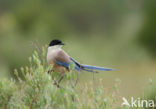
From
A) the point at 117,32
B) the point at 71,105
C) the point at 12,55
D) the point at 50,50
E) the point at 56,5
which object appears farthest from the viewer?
the point at 56,5

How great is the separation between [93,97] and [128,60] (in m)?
16.2

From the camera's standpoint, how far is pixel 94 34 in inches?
1085

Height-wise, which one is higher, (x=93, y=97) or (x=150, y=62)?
(x=93, y=97)

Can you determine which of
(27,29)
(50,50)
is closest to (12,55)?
(27,29)

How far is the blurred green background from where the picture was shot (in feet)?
50.7

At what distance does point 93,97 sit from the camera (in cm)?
354

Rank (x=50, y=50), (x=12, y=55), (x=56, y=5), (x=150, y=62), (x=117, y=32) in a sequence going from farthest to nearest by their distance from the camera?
(x=56, y=5) → (x=117, y=32) → (x=150, y=62) → (x=12, y=55) → (x=50, y=50)

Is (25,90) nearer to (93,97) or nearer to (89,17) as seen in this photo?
(93,97)

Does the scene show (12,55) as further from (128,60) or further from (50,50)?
(50,50)

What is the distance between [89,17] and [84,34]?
3.22 meters

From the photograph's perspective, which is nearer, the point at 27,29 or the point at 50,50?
the point at 50,50

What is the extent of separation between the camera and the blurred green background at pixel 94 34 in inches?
608

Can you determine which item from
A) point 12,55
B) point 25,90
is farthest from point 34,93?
point 12,55

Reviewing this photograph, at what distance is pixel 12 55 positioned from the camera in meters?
15.6
